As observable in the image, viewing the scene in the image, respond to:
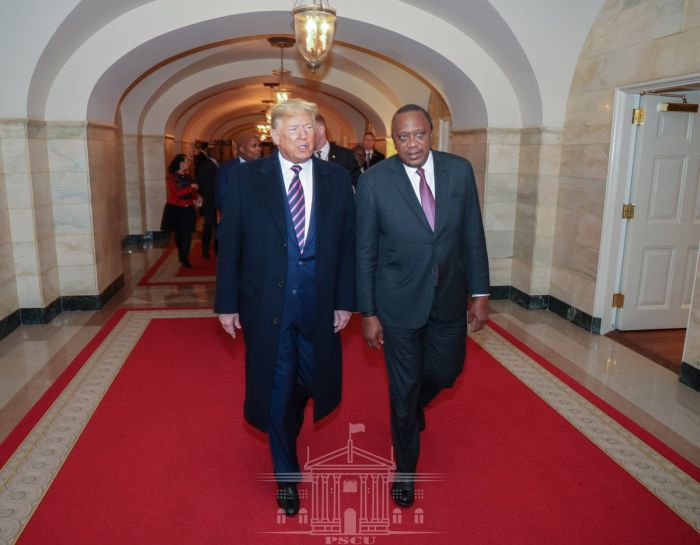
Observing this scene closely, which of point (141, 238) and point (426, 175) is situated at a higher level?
point (426, 175)

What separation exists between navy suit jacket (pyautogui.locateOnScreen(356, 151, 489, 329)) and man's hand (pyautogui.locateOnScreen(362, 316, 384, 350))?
0.03 m

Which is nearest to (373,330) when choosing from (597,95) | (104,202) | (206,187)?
(597,95)

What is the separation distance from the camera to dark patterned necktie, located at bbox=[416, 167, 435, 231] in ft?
9.02

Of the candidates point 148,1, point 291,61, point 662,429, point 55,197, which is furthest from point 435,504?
point 291,61

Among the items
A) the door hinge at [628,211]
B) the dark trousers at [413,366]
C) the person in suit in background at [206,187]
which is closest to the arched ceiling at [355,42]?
the door hinge at [628,211]

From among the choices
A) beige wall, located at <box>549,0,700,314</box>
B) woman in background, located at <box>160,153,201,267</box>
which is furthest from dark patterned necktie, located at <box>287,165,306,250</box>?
woman in background, located at <box>160,153,201,267</box>

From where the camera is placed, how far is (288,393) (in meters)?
2.74

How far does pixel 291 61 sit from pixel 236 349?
24.8ft

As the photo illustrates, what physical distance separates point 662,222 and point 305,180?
4.27 m

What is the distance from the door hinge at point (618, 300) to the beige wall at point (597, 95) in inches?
8.3

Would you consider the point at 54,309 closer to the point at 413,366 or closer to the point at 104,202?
the point at 104,202

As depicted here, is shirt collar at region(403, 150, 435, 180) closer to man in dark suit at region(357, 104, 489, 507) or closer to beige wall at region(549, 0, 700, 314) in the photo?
man in dark suit at region(357, 104, 489, 507)

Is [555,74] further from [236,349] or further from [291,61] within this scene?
[291,61]

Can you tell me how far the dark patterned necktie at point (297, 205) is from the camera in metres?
2.66
